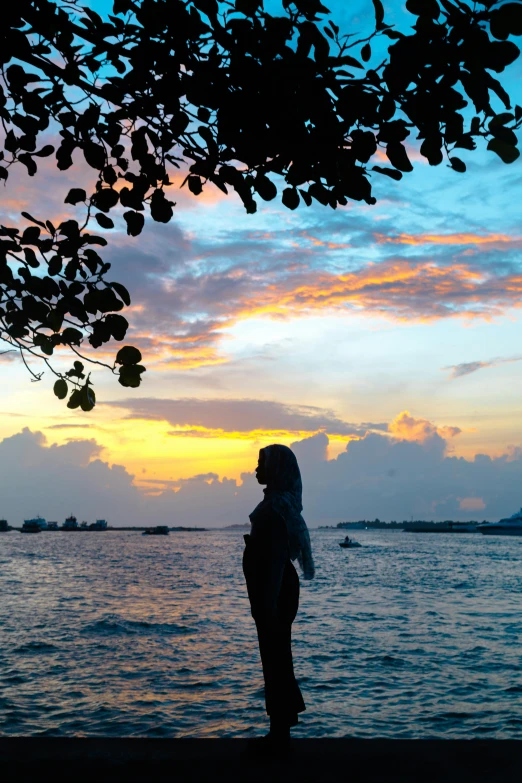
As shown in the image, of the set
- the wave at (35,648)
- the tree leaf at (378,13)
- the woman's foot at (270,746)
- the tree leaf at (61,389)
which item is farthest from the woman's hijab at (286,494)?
the wave at (35,648)

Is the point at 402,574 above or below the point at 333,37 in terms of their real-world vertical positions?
below

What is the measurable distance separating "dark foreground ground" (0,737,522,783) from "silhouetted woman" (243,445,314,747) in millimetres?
374

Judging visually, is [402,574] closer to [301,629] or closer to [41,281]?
[301,629]

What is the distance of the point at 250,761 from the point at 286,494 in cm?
184

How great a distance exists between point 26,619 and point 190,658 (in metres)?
10.8

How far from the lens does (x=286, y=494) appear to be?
5.29 meters

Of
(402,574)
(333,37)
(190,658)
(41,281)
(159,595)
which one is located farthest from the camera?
(402,574)

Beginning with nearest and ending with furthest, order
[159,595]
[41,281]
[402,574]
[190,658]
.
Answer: [41,281] → [190,658] → [159,595] → [402,574]

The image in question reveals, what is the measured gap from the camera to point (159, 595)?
37344 millimetres

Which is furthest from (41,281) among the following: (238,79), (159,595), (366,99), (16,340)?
(159,595)

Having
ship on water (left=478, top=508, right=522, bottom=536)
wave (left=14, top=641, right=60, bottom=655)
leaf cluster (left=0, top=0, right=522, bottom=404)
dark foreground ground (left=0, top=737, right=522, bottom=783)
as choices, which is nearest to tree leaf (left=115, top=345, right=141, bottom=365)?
leaf cluster (left=0, top=0, right=522, bottom=404)

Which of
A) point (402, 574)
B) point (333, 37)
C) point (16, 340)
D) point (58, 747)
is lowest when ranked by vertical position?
point (402, 574)

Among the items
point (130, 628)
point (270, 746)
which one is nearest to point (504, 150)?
point (270, 746)

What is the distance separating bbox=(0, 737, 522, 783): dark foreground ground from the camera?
434cm
